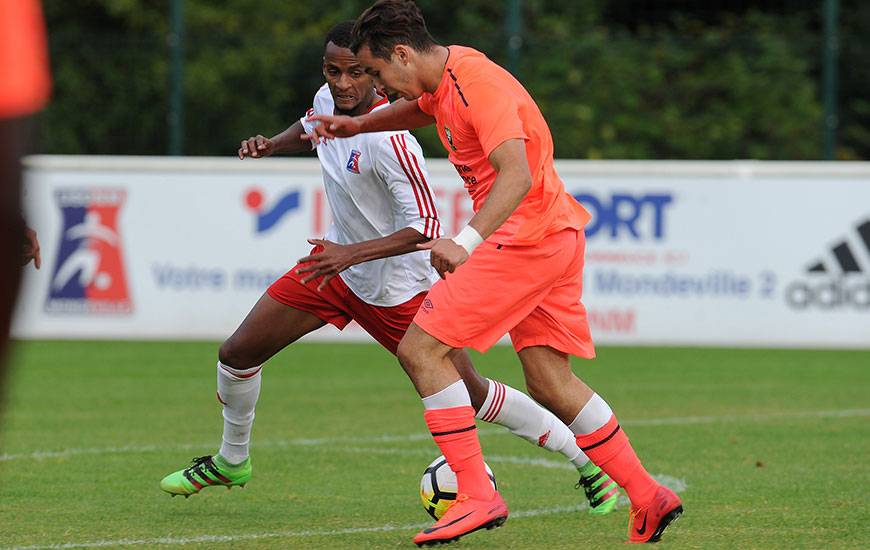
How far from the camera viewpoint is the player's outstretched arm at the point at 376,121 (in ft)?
21.0

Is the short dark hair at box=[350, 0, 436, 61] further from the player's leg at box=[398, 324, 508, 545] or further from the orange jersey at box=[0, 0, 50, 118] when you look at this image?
the orange jersey at box=[0, 0, 50, 118]

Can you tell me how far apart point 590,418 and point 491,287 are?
63cm

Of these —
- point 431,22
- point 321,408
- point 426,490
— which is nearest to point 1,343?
point 426,490

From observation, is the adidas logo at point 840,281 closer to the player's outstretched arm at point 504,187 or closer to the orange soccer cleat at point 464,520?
the orange soccer cleat at point 464,520

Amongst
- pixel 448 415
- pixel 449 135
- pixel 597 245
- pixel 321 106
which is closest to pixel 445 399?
pixel 448 415

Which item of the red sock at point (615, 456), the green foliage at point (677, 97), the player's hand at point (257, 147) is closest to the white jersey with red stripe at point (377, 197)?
the player's hand at point (257, 147)

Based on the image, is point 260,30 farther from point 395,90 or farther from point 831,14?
point 395,90

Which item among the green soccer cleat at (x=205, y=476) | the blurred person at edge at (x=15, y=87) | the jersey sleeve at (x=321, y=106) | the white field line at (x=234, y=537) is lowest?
the green soccer cleat at (x=205, y=476)

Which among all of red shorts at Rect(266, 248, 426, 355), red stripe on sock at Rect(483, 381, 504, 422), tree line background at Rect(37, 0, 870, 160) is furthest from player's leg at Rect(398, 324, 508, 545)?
tree line background at Rect(37, 0, 870, 160)

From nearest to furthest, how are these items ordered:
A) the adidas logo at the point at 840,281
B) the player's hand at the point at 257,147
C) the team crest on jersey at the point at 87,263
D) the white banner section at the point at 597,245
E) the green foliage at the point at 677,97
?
the player's hand at the point at 257,147
the adidas logo at the point at 840,281
the white banner section at the point at 597,245
the team crest on jersey at the point at 87,263
the green foliage at the point at 677,97

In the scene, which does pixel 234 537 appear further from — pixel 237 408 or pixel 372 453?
pixel 372 453

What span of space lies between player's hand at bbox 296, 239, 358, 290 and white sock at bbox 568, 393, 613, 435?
1.06 meters

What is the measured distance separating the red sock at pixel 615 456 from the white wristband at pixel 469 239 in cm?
97

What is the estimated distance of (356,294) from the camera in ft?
23.5
